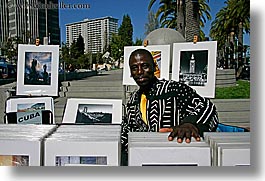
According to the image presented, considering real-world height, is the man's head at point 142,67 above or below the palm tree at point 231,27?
below

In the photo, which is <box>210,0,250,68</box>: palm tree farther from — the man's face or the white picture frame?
the white picture frame

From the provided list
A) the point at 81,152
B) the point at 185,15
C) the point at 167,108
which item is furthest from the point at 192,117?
the point at 185,15

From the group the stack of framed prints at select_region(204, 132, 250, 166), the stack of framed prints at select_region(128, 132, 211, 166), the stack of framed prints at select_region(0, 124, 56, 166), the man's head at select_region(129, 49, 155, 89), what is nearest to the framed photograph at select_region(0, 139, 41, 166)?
the stack of framed prints at select_region(0, 124, 56, 166)

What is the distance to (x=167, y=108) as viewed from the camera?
168 centimetres

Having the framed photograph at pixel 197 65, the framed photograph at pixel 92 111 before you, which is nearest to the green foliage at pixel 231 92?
the framed photograph at pixel 197 65

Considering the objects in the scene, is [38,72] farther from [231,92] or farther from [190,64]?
[231,92]

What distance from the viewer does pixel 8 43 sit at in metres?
1.99

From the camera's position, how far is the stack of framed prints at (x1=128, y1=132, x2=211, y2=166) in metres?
1.20

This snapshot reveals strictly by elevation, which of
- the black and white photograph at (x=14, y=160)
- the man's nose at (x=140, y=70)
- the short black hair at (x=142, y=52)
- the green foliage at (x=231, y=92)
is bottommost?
the black and white photograph at (x=14, y=160)

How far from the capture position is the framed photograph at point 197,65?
2055 millimetres

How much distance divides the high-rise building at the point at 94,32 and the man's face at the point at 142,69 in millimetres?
201

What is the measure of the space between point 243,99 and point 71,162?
97cm

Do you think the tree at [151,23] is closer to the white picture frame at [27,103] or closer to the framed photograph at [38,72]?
the framed photograph at [38,72]

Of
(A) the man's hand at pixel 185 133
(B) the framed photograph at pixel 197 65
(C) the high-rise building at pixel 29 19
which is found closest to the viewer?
(A) the man's hand at pixel 185 133
